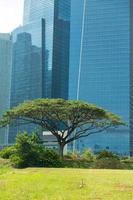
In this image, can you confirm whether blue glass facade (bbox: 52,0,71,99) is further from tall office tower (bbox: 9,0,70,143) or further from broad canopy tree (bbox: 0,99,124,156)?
broad canopy tree (bbox: 0,99,124,156)

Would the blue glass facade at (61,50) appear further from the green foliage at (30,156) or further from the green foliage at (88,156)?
the green foliage at (30,156)

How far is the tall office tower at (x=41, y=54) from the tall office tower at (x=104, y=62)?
53.5ft

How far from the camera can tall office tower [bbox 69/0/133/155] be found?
152375 mm

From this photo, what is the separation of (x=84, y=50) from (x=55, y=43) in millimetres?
22193

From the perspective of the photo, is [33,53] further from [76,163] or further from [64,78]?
[76,163]

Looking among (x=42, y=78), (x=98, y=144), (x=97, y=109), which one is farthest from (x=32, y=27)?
(x=97, y=109)

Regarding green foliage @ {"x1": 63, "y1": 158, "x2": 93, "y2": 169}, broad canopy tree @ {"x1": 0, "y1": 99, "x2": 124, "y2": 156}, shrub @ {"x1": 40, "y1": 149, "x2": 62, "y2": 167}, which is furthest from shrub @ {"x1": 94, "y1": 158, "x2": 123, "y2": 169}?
broad canopy tree @ {"x1": 0, "y1": 99, "x2": 124, "y2": 156}

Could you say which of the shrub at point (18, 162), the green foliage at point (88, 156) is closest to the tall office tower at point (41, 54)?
the green foliage at point (88, 156)

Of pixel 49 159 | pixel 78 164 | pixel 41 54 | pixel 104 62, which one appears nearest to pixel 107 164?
pixel 78 164

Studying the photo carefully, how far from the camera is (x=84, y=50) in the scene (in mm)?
157750

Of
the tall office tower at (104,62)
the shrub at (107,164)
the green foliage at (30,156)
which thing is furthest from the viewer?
the tall office tower at (104,62)

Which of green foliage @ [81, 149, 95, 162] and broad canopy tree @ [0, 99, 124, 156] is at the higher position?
broad canopy tree @ [0, 99, 124, 156]

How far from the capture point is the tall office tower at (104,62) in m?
152

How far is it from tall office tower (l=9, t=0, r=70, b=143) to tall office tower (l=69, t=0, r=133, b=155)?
16.3 metres
